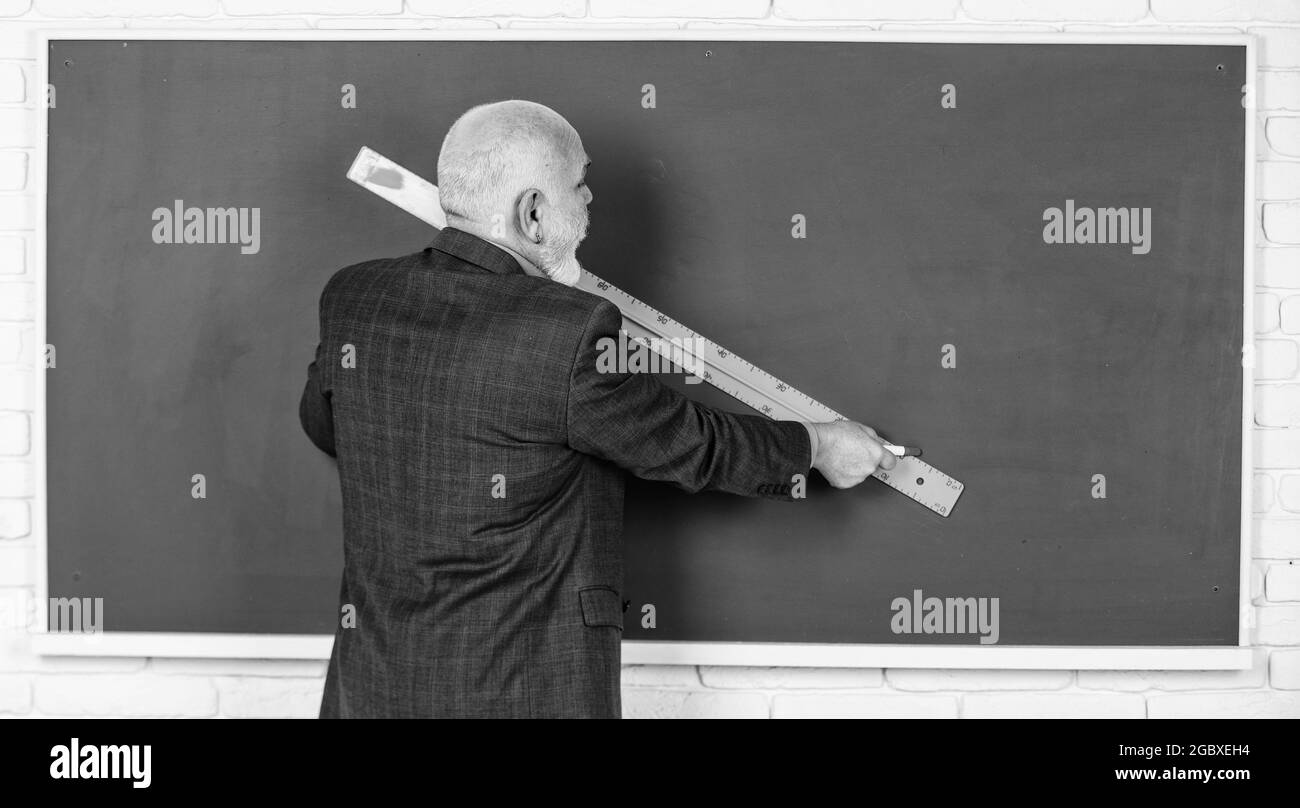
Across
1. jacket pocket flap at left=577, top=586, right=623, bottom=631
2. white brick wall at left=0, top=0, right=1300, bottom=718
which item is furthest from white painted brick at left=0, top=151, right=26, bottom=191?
jacket pocket flap at left=577, top=586, right=623, bottom=631

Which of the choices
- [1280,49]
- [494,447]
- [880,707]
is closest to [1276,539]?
[880,707]

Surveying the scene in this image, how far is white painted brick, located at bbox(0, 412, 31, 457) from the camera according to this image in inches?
84.9

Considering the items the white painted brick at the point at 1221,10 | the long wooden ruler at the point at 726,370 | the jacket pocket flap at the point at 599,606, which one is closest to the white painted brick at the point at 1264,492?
the long wooden ruler at the point at 726,370

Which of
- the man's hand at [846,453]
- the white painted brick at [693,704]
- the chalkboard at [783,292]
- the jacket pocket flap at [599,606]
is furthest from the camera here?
the white painted brick at [693,704]

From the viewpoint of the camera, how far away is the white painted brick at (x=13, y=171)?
213 centimetres

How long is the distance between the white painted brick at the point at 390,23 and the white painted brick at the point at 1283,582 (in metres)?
1.90

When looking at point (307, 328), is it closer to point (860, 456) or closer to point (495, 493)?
point (495, 493)

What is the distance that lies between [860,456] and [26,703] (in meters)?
1.90

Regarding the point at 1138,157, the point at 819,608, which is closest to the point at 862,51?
the point at 1138,157

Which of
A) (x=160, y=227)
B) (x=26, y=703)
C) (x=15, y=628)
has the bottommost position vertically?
(x=26, y=703)

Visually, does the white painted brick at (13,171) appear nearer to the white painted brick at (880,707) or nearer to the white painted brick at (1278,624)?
the white painted brick at (880,707)

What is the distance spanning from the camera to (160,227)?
2094mm

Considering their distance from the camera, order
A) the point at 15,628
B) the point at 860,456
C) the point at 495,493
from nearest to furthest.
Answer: the point at 495,493 → the point at 860,456 → the point at 15,628

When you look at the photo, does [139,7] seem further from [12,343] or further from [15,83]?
[12,343]
